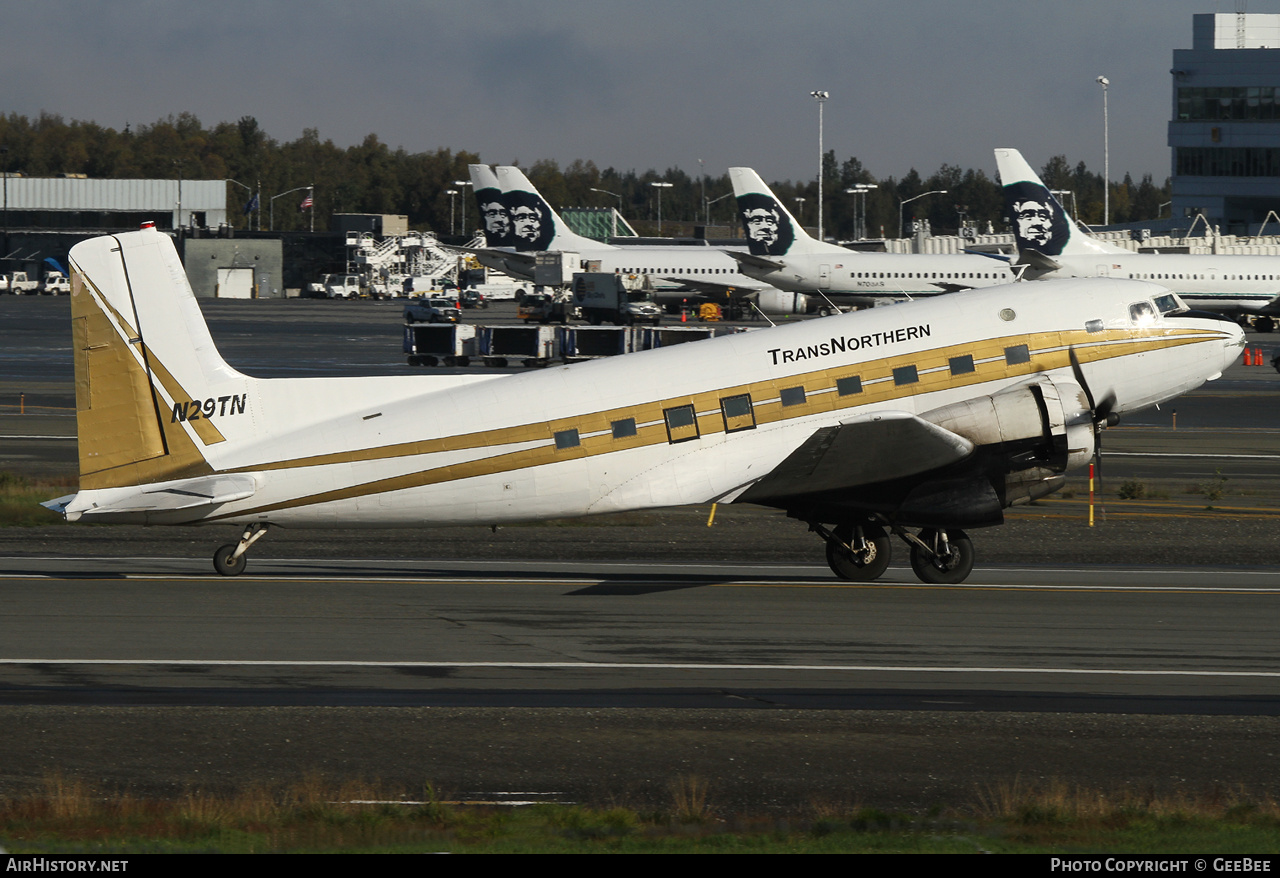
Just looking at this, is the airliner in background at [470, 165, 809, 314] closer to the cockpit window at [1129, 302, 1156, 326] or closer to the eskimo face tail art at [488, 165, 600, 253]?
the eskimo face tail art at [488, 165, 600, 253]

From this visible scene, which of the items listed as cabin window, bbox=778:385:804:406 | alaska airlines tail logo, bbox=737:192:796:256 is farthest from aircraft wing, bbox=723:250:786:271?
cabin window, bbox=778:385:804:406

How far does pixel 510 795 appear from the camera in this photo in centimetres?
1143

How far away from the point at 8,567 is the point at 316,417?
630 cm

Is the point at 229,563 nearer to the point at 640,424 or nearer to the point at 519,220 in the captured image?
the point at 640,424

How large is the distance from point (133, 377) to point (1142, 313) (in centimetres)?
1562

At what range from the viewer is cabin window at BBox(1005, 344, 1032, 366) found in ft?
71.5

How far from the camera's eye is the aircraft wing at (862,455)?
19.5m

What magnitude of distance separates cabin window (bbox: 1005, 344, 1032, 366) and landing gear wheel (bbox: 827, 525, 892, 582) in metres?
3.30

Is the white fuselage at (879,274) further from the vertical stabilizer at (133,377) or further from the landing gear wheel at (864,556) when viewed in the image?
the vertical stabilizer at (133,377)

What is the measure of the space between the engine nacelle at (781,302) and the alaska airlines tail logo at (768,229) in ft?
12.1

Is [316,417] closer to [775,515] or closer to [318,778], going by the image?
[318,778]

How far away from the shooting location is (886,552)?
71.4 ft

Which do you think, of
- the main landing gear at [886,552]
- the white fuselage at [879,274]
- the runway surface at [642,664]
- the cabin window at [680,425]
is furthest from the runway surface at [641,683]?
the white fuselage at [879,274]

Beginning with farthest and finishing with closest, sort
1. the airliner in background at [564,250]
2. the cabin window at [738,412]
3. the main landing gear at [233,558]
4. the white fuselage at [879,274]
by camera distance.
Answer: the airliner in background at [564,250], the white fuselage at [879,274], the cabin window at [738,412], the main landing gear at [233,558]
